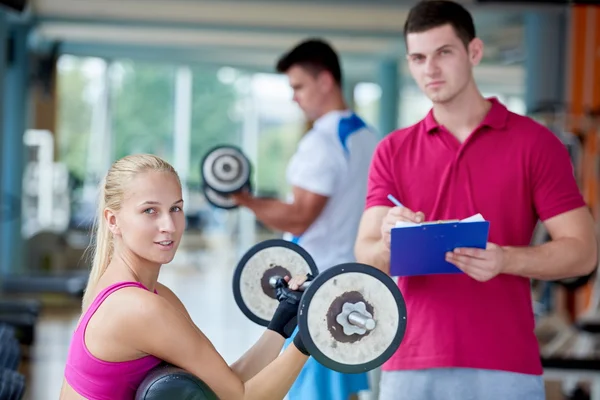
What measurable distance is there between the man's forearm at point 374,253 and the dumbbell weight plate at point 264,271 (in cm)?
12

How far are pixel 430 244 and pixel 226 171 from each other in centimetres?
146

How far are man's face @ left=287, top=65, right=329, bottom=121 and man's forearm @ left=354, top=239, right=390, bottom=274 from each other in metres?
1.02

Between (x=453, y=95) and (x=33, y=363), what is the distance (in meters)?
4.93

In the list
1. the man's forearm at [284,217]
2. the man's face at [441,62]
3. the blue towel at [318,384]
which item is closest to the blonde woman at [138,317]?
the man's face at [441,62]

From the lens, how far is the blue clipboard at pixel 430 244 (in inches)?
76.9

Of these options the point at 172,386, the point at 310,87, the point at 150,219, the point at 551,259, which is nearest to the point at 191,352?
the point at 172,386

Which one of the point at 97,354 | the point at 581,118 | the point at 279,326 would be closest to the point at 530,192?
the point at 279,326

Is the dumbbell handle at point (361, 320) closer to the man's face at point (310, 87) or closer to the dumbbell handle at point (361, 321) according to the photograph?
the dumbbell handle at point (361, 321)

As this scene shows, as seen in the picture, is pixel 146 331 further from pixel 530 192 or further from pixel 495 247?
pixel 530 192

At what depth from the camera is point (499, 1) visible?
6.97 meters

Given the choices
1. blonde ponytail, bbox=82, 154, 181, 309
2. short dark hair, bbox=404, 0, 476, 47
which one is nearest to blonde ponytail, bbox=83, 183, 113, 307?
blonde ponytail, bbox=82, 154, 181, 309

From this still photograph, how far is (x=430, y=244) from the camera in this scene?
1.99 m

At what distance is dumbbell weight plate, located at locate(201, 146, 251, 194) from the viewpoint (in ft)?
10.9

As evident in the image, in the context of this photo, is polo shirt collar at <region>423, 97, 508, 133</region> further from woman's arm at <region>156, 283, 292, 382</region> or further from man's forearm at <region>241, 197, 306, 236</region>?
man's forearm at <region>241, 197, 306, 236</region>
